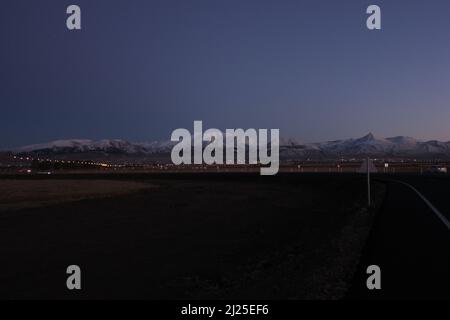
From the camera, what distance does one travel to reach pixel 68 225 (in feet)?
69.9

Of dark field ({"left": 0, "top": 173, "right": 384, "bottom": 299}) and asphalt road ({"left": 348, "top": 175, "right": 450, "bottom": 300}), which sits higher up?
asphalt road ({"left": 348, "top": 175, "right": 450, "bottom": 300})

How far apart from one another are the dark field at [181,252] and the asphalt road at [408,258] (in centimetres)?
42

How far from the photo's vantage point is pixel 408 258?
1159cm

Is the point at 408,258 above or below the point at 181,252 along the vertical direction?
above

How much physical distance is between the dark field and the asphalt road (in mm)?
416

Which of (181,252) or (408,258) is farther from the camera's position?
(181,252)

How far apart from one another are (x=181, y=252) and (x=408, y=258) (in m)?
6.08

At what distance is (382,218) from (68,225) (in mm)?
11405

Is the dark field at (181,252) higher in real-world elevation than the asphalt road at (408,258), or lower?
lower

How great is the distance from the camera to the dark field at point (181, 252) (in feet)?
33.8

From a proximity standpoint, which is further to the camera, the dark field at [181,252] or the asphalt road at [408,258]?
the dark field at [181,252]

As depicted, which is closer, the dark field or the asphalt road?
the asphalt road

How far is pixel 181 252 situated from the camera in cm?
A: 1520

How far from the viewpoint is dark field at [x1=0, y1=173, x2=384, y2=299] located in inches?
406
